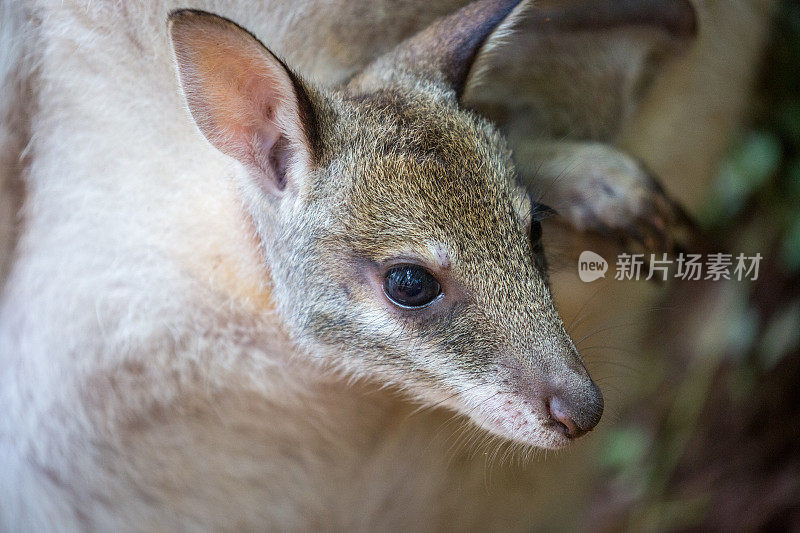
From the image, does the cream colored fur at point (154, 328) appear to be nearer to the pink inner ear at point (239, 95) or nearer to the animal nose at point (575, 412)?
the pink inner ear at point (239, 95)

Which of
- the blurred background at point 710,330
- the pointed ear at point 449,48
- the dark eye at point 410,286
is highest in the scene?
the pointed ear at point 449,48

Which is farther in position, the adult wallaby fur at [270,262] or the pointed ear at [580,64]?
the pointed ear at [580,64]

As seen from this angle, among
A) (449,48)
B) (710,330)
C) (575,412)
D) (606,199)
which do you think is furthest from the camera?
(710,330)

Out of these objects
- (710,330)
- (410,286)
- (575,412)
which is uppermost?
(410,286)

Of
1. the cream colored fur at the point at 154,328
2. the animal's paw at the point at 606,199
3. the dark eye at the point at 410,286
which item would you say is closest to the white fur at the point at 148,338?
the cream colored fur at the point at 154,328

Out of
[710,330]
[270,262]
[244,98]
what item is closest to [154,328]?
[270,262]

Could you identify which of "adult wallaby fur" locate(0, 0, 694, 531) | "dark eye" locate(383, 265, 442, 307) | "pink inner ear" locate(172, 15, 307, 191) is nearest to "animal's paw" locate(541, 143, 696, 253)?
"adult wallaby fur" locate(0, 0, 694, 531)

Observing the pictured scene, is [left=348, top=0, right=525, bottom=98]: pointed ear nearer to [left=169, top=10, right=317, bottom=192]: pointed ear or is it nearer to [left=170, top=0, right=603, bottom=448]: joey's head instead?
[left=170, top=0, right=603, bottom=448]: joey's head

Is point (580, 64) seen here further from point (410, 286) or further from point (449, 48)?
point (410, 286)
